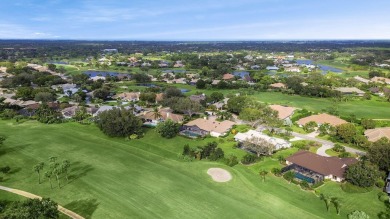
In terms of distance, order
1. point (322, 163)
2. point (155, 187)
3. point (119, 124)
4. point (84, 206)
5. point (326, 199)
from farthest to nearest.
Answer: point (119, 124) < point (322, 163) < point (155, 187) < point (326, 199) < point (84, 206)

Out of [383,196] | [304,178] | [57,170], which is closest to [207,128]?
[304,178]

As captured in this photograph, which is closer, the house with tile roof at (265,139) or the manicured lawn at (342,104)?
the house with tile roof at (265,139)

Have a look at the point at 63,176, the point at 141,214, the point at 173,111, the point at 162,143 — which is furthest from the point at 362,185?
the point at 173,111

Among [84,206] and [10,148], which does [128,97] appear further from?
[84,206]

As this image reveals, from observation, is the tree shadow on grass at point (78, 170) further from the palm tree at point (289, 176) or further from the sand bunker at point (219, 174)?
the palm tree at point (289, 176)

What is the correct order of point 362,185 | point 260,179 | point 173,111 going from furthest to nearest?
point 173,111 → point 260,179 → point 362,185

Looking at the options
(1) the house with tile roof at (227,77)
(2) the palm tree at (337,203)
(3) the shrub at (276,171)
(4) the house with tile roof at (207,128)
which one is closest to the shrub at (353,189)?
(2) the palm tree at (337,203)

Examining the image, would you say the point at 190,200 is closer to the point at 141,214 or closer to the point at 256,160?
the point at 141,214


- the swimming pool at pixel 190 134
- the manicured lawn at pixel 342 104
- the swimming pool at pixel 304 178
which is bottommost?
the manicured lawn at pixel 342 104
